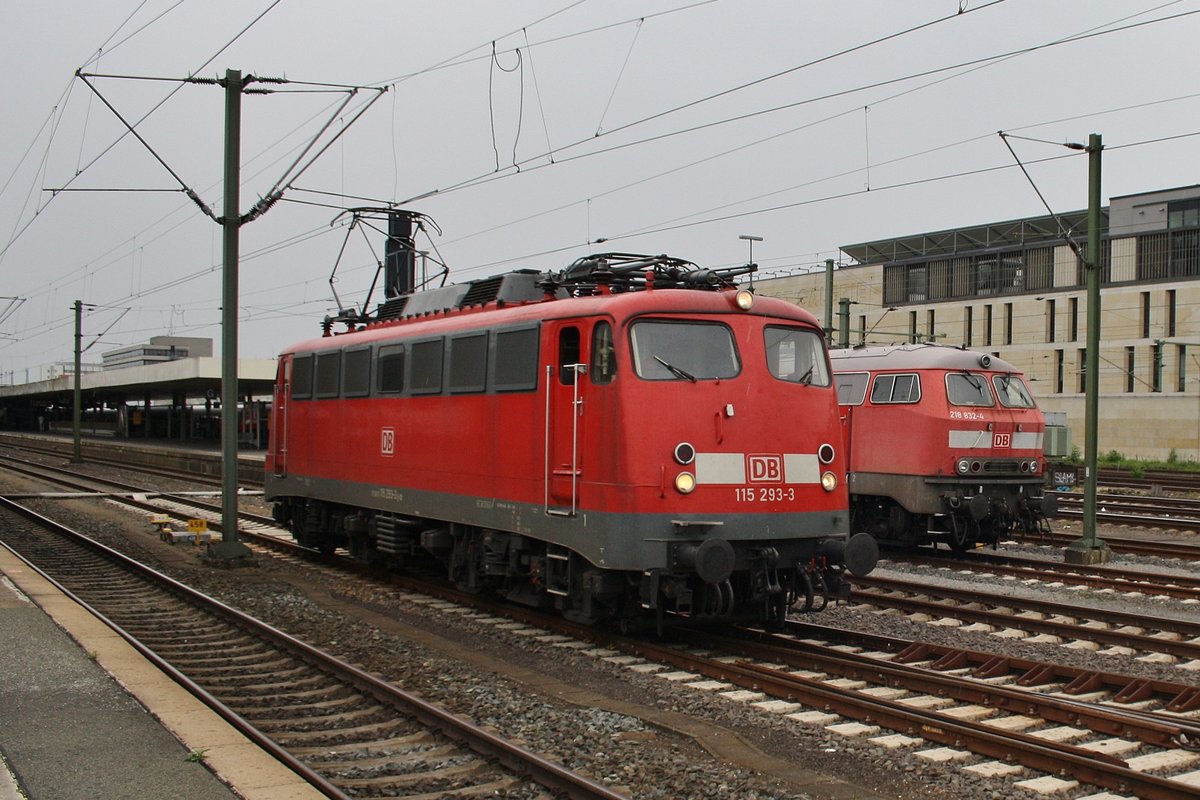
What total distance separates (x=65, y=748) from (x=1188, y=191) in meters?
54.3

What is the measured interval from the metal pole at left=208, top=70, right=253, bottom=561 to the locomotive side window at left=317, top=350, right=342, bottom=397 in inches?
48.9

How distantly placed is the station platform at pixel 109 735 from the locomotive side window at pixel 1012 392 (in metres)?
13.1

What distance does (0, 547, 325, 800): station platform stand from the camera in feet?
20.1

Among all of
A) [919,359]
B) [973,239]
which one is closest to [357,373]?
[919,359]

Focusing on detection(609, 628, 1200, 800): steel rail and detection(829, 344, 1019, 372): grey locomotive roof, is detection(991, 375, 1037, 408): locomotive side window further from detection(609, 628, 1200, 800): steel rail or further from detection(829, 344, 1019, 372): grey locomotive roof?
detection(609, 628, 1200, 800): steel rail

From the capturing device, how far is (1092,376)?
697 inches

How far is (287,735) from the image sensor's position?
7.79 meters

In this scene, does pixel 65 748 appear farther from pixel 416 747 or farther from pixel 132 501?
pixel 132 501

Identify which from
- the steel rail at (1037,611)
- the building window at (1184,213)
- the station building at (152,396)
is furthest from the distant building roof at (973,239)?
the steel rail at (1037,611)

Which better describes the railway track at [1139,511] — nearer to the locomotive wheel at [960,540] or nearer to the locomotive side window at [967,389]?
the locomotive wheel at [960,540]

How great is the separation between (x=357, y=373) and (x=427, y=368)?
7.57ft

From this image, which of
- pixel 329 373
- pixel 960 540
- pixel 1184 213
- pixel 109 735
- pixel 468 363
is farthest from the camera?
pixel 1184 213

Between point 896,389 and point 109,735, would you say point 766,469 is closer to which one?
point 109,735

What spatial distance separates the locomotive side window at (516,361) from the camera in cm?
→ 1121
